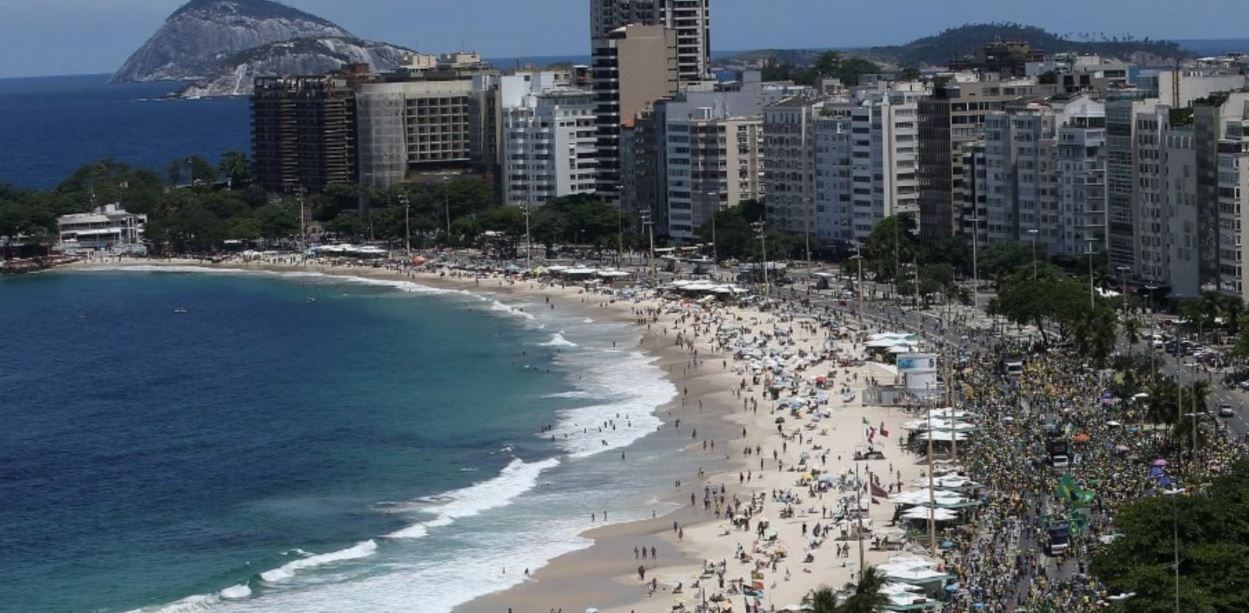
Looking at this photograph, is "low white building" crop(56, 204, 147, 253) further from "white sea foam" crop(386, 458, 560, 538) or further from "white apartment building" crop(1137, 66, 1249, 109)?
"white sea foam" crop(386, 458, 560, 538)

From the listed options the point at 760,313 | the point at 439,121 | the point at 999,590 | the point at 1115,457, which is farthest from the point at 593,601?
the point at 439,121

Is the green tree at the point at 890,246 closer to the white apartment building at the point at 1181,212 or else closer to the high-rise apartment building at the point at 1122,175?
the high-rise apartment building at the point at 1122,175

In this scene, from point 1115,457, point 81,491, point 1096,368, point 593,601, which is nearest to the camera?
point 593,601

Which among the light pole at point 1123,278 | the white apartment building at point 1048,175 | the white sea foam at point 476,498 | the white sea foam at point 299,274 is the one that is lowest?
the white sea foam at point 476,498

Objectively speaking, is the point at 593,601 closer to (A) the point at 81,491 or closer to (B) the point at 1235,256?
(A) the point at 81,491

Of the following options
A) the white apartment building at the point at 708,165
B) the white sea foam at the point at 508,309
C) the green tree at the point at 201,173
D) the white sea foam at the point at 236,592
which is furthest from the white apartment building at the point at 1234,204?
the green tree at the point at 201,173

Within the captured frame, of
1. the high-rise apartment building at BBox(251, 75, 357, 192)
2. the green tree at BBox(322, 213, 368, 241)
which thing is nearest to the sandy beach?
the green tree at BBox(322, 213, 368, 241)
